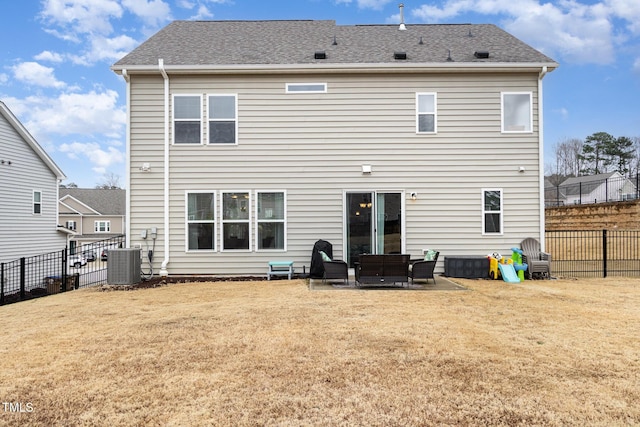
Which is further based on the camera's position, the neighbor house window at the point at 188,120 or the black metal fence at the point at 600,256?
the black metal fence at the point at 600,256

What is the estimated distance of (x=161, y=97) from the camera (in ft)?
32.3

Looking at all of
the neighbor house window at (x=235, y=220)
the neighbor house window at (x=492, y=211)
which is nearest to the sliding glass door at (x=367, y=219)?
the neighbor house window at (x=492, y=211)

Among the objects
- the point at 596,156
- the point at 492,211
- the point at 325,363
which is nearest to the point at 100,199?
the point at 492,211

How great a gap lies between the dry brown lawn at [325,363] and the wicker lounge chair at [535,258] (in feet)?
8.24

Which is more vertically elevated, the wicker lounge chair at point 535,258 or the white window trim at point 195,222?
the white window trim at point 195,222

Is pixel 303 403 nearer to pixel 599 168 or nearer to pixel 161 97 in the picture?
pixel 161 97

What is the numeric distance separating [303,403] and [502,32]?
1247cm

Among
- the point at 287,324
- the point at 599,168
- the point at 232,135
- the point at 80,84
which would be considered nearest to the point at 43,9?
the point at 80,84

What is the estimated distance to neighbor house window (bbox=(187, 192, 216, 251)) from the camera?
988 centimetres

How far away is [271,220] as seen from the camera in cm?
993

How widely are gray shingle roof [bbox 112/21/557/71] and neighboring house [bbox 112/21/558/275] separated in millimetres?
186

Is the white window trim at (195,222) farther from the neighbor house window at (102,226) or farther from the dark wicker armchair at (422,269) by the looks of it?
the neighbor house window at (102,226)

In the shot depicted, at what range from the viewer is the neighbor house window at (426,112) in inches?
394

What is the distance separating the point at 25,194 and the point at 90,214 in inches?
905
